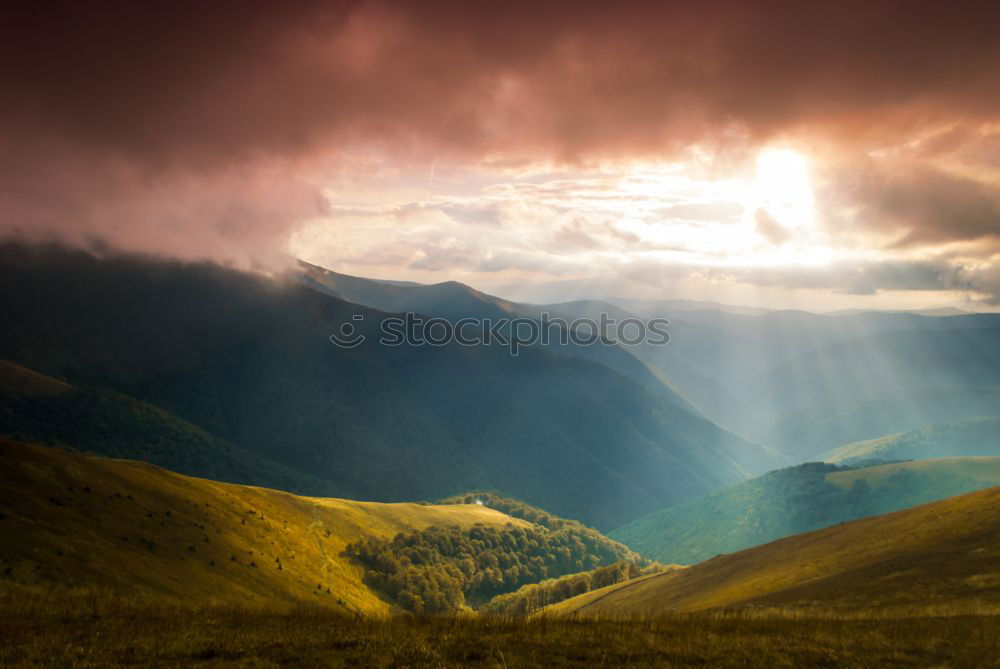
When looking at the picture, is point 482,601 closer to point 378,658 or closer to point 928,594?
point 928,594

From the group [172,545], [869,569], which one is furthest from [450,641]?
[172,545]

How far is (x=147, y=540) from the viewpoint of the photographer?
58.2 metres

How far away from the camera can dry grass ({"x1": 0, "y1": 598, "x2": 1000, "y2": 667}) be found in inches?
701

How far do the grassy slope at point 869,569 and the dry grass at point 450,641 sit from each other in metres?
6.48

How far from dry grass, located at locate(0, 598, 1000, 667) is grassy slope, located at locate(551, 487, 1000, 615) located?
6.48 meters

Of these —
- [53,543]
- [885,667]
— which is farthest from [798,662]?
[53,543]

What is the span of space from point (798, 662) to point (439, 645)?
39.2ft

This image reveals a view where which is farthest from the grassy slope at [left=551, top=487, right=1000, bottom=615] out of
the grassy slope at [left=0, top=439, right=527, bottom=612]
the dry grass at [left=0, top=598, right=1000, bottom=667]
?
the grassy slope at [left=0, top=439, right=527, bottom=612]

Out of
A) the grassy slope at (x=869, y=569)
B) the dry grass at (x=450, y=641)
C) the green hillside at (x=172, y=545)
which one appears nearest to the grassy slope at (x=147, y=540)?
the green hillside at (x=172, y=545)

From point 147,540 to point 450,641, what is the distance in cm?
5227

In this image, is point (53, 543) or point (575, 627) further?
point (53, 543)

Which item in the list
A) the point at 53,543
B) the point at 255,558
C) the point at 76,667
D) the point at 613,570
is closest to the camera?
the point at 76,667

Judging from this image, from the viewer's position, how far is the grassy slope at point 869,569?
108 feet

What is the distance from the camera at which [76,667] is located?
53.0 feet
